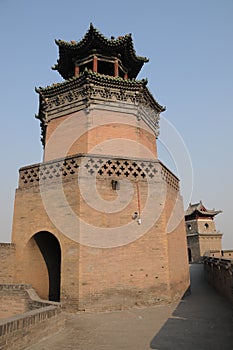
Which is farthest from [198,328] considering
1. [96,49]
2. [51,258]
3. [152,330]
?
→ [96,49]

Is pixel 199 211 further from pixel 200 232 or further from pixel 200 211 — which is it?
pixel 200 232

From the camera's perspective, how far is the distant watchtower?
102ft

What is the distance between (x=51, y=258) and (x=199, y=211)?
27160 mm

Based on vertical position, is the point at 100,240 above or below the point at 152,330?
above

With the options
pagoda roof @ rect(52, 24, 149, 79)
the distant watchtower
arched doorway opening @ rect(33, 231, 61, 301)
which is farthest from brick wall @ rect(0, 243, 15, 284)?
the distant watchtower

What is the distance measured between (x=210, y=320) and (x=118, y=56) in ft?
40.7

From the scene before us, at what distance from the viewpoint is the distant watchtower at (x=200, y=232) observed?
31234 millimetres

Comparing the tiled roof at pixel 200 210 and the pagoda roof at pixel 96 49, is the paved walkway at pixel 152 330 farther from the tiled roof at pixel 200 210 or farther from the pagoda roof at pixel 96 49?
the tiled roof at pixel 200 210

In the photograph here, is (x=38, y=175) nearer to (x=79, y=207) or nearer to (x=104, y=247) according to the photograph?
(x=79, y=207)

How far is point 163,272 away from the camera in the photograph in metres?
8.85

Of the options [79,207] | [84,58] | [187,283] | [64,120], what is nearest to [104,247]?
[79,207]

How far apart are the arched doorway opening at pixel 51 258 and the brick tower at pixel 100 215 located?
36 mm

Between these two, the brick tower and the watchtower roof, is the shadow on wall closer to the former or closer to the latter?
the brick tower

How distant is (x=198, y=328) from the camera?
618cm
